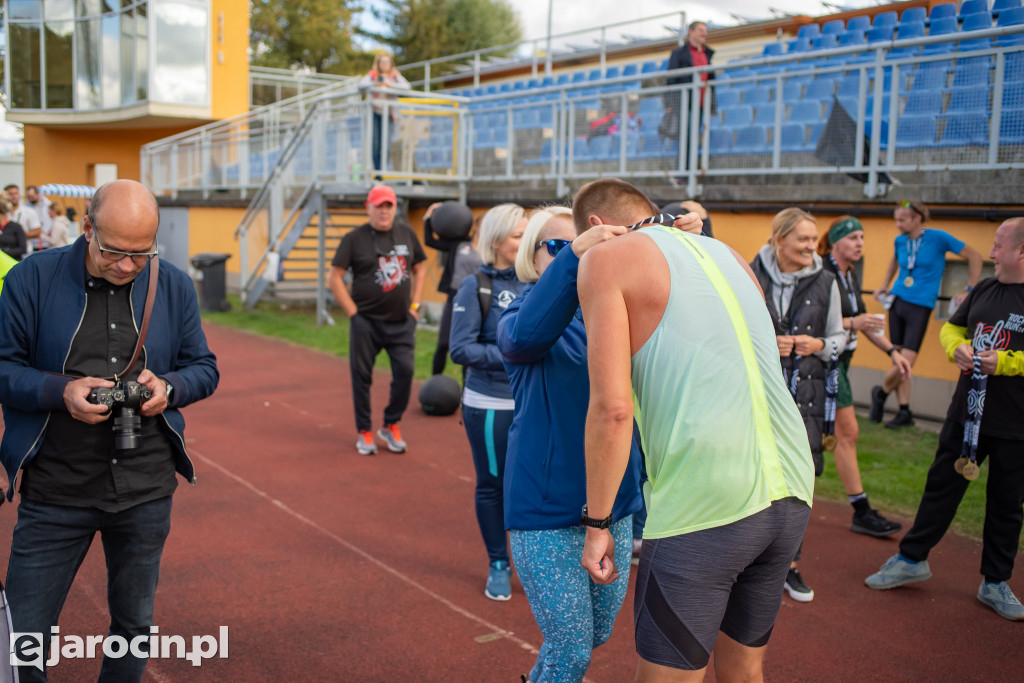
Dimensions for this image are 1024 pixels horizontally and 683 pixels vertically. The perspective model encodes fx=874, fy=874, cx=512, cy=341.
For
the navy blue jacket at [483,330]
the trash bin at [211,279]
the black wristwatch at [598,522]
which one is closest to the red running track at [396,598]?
the navy blue jacket at [483,330]

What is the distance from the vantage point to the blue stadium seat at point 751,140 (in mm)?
10172

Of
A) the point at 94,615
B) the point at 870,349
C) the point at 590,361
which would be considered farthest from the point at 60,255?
the point at 870,349

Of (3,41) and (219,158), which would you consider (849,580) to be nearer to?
(219,158)

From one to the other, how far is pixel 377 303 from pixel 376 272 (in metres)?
0.27

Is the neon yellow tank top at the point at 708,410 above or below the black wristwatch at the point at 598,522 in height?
above

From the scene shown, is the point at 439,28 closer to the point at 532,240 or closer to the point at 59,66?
the point at 59,66

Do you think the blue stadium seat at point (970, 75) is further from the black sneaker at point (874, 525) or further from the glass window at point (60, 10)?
the glass window at point (60, 10)

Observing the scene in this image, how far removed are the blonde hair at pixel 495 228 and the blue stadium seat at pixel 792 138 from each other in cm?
630

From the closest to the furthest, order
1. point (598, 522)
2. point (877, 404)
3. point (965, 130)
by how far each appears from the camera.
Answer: point (598, 522) < point (965, 130) < point (877, 404)

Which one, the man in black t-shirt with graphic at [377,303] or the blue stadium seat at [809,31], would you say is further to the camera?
the blue stadium seat at [809,31]

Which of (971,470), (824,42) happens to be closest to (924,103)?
(971,470)

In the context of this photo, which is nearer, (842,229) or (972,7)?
(842,229)

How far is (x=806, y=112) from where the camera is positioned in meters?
9.66

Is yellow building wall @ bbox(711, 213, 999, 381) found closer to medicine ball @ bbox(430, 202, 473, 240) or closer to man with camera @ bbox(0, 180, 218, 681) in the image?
medicine ball @ bbox(430, 202, 473, 240)
